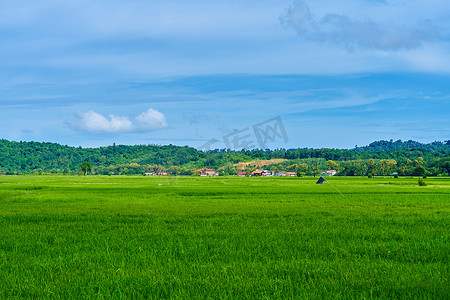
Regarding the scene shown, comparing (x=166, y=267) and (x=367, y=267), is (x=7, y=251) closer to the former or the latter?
(x=166, y=267)

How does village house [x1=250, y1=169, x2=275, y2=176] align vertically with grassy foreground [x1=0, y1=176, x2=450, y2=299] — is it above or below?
above

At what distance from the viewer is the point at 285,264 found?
8.59 meters

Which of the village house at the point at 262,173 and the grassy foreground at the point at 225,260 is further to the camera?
the village house at the point at 262,173

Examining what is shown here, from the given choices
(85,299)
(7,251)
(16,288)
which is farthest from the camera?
(7,251)

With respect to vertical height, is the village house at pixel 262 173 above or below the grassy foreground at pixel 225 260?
above

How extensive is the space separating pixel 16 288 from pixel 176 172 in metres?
177

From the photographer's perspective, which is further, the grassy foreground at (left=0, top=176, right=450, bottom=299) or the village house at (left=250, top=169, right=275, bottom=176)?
the village house at (left=250, top=169, right=275, bottom=176)

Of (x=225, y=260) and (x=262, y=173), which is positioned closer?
(x=225, y=260)

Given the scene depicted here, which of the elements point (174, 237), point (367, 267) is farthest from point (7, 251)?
point (367, 267)

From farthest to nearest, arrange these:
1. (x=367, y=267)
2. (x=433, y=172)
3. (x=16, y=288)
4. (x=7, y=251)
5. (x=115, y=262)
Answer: (x=433, y=172)
(x=7, y=251)
(x=115, y=262)
(x=367, y=267)
(x=16, y=288)

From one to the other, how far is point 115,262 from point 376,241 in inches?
290

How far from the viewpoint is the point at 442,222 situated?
52.8ft

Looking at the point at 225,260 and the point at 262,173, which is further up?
the point at 262,173

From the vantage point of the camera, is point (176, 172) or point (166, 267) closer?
point (166, 267)
